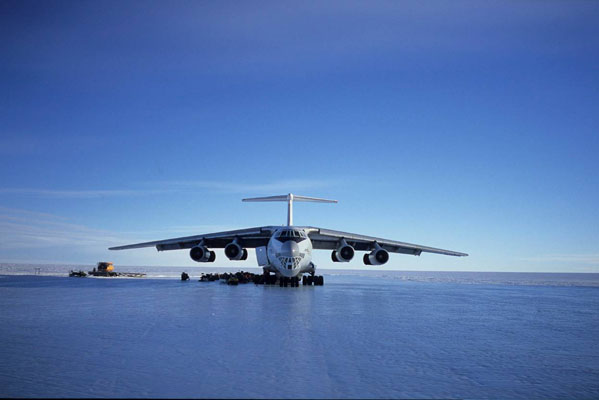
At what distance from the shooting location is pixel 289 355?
21.2 ft

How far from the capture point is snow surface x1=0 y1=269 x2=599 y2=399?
4.95 m

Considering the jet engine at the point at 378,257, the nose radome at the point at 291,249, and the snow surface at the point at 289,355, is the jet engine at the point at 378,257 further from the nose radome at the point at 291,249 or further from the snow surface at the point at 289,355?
the snow surface at the point at 289,355

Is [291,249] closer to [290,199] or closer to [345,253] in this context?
[345,253]

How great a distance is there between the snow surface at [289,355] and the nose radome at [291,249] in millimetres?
9566

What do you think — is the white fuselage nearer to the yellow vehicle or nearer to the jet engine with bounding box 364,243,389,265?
the jet engine with bounding box 364,243,389,265

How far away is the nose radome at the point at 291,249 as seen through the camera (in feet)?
69.1

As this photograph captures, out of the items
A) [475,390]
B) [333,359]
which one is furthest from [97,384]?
[475,390]

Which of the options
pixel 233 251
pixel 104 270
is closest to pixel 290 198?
pixel 233 251

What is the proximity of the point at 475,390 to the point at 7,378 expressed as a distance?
5.16 meters

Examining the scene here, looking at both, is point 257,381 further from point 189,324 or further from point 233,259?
point 233,259

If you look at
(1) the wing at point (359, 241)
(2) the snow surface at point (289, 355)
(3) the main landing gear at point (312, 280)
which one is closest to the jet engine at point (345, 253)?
(1) the wing at point (359, 241)

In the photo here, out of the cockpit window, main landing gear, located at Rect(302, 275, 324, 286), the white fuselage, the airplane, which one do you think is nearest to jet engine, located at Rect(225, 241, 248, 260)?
the airplane

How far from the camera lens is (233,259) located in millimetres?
27719

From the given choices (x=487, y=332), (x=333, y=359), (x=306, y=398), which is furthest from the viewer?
(x=487, y=332)
